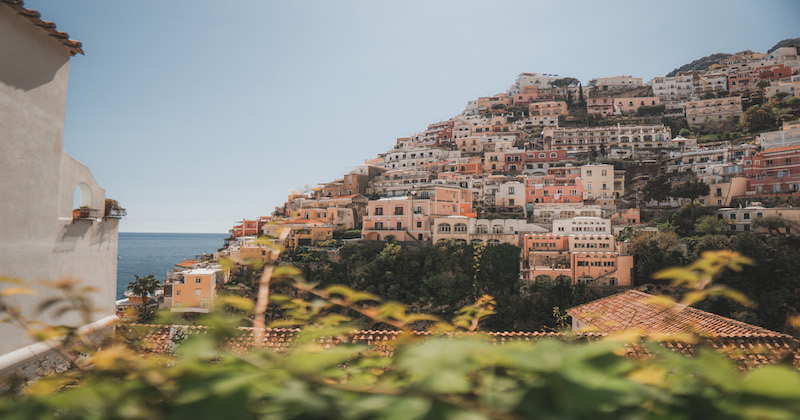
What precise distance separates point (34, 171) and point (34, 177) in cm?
5

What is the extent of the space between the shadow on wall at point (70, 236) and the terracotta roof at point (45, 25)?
160cm

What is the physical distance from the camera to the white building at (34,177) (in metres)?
3.10

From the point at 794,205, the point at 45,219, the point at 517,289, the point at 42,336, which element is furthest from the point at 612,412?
the point at 794,205

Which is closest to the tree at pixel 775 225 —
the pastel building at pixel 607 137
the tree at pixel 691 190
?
the tree at pixel 691 190

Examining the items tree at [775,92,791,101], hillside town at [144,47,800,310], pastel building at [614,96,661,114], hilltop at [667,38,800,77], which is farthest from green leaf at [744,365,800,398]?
hilltop at [667,38,800,77]

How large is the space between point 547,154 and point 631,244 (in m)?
19.3

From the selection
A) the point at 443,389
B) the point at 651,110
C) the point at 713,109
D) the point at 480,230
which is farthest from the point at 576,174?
the point at 443,389

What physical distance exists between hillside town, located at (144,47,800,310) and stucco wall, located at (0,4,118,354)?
375 inches

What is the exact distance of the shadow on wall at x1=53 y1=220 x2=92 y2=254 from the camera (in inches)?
147

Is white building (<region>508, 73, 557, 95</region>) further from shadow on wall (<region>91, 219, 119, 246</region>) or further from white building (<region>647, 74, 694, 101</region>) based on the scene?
shadow on wall (<region>91, 219, 119, 246</region>)

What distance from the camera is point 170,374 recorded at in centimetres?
63

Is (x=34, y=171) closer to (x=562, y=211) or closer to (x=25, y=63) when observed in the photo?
(x=25, y=63)

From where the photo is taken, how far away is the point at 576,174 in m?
34.9

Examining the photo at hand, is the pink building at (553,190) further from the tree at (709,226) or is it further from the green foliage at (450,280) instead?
the green foliage at (450,280)
